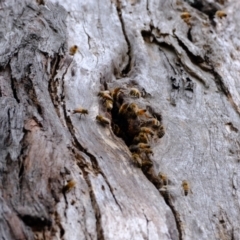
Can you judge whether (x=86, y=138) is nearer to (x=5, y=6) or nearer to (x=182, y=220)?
(x=182, y=220)

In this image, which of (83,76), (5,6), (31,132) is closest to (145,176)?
(31,132)

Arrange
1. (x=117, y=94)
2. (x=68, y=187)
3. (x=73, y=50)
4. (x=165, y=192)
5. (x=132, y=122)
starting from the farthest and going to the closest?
(x=73, y=50), (x=117, y=94), (x=132, y=122), (x=165, y=192), (x=68, y=187)

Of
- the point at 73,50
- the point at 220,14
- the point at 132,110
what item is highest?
the point at 220,14

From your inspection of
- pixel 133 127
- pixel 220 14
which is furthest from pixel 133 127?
pixel 220 14

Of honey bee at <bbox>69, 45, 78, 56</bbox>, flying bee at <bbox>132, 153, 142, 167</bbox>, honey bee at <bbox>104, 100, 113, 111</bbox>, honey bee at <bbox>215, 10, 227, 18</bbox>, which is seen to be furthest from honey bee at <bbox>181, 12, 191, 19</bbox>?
flying bee at <bbox>132, 153, 142, 167</bbox>

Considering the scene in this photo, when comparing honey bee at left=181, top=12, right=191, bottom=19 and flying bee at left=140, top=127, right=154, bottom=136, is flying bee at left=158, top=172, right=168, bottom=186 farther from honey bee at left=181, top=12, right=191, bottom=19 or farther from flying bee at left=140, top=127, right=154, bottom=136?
honey bee at left=181, top=12, right=191, bottom=19

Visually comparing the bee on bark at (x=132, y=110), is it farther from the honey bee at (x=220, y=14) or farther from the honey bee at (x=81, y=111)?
the honey bee at (x=220, y=14)

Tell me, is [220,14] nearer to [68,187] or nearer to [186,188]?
[186,188]

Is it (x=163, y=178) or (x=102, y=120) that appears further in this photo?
(x=102, y=120)

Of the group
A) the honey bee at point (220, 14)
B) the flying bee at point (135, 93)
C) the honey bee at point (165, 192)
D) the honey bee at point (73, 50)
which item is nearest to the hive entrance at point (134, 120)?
the flying bee at point (135, 93)
